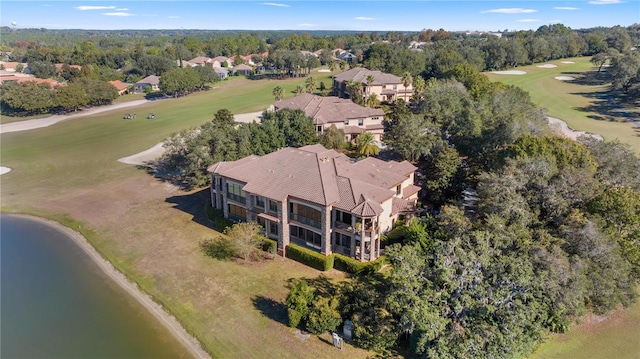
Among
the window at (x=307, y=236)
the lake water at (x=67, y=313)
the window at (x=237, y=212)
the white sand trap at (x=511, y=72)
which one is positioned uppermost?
the white sand trap at (x=511, y=72)

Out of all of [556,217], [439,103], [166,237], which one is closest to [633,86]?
[439,103]

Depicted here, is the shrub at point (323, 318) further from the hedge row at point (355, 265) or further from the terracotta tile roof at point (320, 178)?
the terracotta tile roof at point (320, 178)

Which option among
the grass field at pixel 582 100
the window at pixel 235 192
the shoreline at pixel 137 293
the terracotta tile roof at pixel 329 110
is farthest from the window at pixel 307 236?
the grass field at pixel 582 100

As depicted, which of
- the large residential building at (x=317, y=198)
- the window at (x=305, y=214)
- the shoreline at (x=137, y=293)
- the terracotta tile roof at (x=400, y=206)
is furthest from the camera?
the terracotta tile roof at (x=400, y=206)

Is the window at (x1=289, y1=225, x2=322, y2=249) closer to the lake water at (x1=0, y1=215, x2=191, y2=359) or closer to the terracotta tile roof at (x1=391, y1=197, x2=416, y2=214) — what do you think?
the terracotta tile roof at (x1=391, y1=197, x2=416, y2=214)

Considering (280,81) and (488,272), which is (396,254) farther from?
(280,81)
